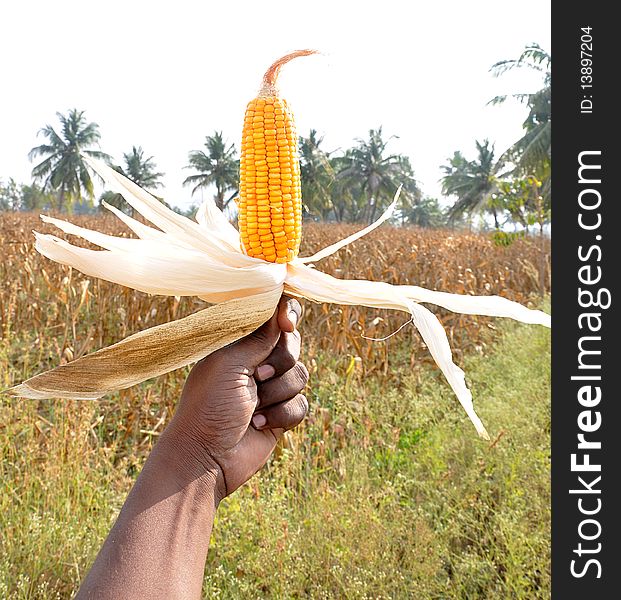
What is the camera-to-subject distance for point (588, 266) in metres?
3.40

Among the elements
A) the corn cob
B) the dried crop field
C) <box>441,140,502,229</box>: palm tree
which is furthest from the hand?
<box>441,140,502,229</box>: palm tree

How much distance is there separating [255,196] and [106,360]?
1.55ft

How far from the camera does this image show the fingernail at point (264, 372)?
4.66 feet

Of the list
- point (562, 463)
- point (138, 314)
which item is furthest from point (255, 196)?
point (138, 314)

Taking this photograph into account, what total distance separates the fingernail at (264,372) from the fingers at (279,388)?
0.15 ft

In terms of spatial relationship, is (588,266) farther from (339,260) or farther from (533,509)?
(339,260)

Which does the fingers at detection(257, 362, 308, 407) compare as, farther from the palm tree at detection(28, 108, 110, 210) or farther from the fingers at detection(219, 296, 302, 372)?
the palm tree at detection(28, 108, 110, 210)

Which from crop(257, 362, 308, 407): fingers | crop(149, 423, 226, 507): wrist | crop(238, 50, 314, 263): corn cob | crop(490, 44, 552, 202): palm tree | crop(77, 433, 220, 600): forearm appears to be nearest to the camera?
crop(77, 433, 220, 600): forearm

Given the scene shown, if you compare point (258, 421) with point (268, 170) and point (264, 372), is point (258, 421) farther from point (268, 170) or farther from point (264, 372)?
point (268, 170)

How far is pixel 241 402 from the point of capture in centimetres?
132

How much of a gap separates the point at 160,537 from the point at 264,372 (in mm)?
439

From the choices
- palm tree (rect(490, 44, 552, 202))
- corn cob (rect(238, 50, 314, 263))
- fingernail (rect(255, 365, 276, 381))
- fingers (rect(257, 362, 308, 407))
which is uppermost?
palm tree (rect(490, 44, 552, 202))

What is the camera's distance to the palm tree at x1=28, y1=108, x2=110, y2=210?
5278cm

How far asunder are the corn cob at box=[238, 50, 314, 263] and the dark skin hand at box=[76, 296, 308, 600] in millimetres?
189
